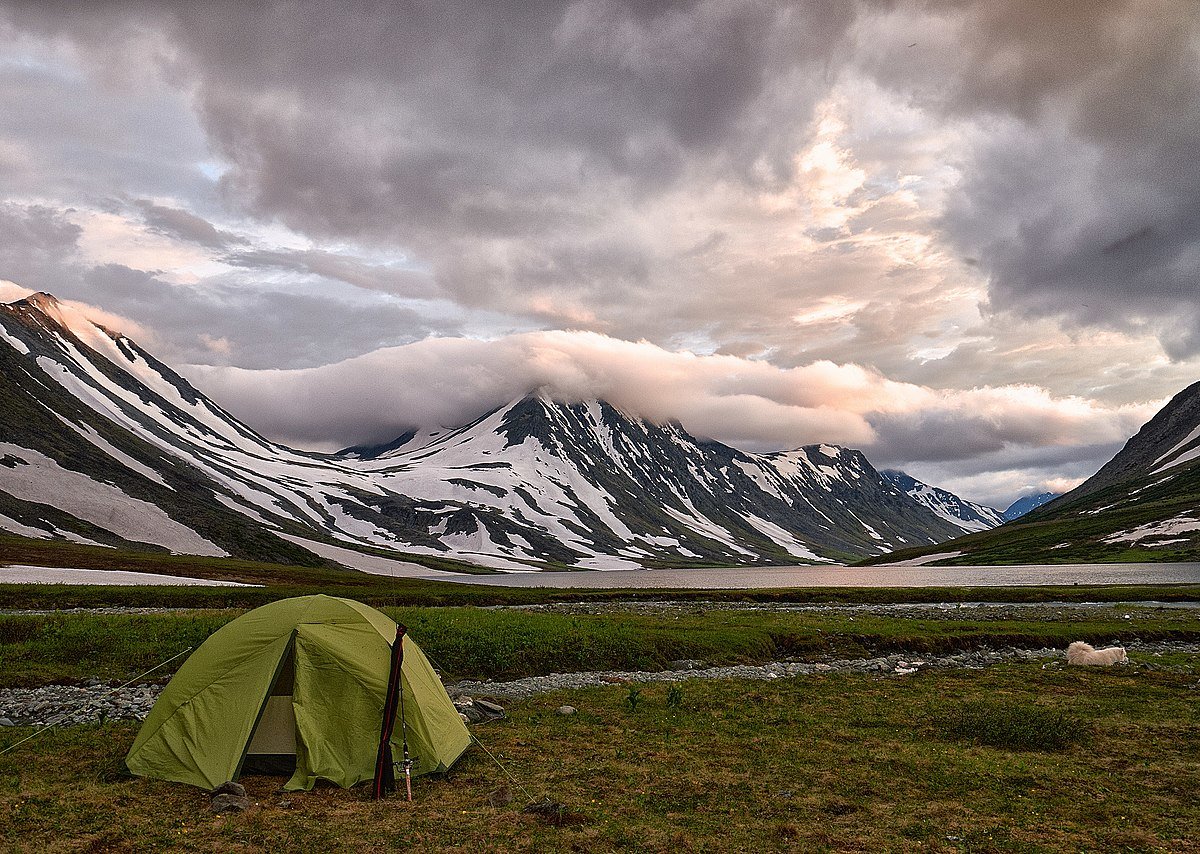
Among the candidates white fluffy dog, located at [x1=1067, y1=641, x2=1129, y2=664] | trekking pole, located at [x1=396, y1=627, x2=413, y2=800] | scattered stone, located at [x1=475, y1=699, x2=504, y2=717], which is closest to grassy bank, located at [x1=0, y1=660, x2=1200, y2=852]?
trekking pole, located at [x1=396, y1=627, x2=413, y2=800]

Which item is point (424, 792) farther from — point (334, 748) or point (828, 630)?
point (828, 630)

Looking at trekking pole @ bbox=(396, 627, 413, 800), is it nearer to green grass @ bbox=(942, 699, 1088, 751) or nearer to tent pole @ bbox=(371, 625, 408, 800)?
tent pole @ bbox=(371, 625, 408, 800)

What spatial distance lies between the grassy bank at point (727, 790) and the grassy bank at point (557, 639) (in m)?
9.62

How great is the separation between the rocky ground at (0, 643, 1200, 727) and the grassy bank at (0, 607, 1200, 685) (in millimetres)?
1651

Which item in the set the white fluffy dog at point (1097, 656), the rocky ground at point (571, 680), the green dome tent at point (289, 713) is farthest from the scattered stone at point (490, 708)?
the white fluffy dog at point (1097, 656)

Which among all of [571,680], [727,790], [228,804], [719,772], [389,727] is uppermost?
[389,727]

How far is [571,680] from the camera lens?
30.8 m

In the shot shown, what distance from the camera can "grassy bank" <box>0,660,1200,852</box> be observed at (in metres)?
13.6

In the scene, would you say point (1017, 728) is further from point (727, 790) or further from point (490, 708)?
point (490, 708)

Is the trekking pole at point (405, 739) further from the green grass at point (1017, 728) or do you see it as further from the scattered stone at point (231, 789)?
the green grass at point (1017, 728)

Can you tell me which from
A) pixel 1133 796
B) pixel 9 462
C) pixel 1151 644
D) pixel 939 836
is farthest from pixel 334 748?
pixel 9 462

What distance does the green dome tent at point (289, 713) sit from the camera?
1708 cm

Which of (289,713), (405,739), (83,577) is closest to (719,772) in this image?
(405,739)

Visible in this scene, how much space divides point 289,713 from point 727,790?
10.9 meters
